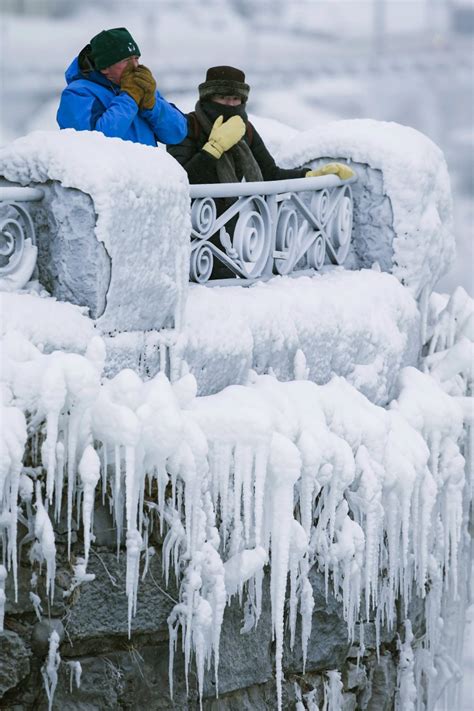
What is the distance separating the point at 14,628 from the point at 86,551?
46 centimetres

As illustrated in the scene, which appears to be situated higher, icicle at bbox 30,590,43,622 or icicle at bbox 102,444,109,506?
icicle at bbox 102,444,109,506

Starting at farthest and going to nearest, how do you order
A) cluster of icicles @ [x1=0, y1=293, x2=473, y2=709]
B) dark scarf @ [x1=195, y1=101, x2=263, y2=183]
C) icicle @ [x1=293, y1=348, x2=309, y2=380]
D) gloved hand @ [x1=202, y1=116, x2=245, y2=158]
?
dark scarf @ [x1=195, y1=101, x2=263, y2=183]
gloved hand @ [x1=202, y1=116, x2=245, y2=158]
icicle @ [x1=293, y1=348, x2=309, y2=380]
cluster of icicles @ [x1=0, y1=293, x2=473, y2=709]

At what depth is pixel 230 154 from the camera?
884 centimetres

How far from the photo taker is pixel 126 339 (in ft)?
22.8

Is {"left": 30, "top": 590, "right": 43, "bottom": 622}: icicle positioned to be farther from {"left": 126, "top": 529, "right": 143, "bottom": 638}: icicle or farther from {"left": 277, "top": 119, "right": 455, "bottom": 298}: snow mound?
{"left": 277, "top": 119, "right": 455, "bottom": 298}: snow mound

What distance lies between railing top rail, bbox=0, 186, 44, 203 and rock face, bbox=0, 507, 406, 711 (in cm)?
143

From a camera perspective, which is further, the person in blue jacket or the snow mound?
the snow mound

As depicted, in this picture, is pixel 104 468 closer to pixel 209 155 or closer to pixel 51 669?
pixel 51 669

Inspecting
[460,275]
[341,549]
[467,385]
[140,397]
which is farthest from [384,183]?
[460,275]

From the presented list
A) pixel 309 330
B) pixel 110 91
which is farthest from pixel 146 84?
pixel 309 330

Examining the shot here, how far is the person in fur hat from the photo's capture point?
857cm

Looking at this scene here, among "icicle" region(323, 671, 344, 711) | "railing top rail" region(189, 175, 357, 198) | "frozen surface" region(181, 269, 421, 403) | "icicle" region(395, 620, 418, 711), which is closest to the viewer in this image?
"frozen surface" region(181, 269, 421, 403)

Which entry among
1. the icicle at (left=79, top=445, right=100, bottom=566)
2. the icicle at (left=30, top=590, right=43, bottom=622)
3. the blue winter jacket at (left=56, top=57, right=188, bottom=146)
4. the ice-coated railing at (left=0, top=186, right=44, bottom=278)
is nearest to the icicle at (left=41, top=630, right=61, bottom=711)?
the icicle at (left=30, top=590, right=43, bottom=622)

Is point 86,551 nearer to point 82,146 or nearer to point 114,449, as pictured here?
point 114,449
